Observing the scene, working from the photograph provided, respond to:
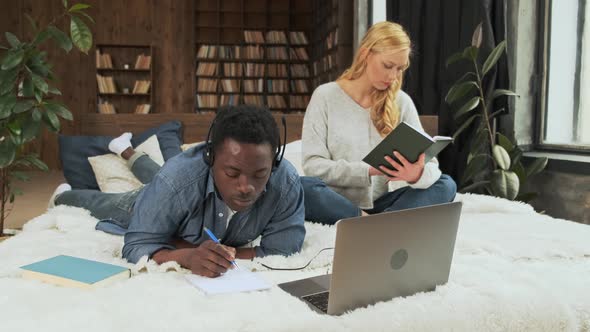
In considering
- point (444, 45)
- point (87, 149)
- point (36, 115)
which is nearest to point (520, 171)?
point (444, 45)

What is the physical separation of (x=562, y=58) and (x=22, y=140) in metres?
2.93

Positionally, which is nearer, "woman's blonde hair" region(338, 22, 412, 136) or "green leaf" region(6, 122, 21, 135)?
"woman's blonde hair" region(338, 22, 412, 136)

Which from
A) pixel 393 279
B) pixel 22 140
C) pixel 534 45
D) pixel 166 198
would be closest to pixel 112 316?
pixel 166 198

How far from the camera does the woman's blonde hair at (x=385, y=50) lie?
209 centimetres

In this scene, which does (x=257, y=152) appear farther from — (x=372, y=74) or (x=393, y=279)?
(x=372, y=74)

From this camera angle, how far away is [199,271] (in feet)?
4.08

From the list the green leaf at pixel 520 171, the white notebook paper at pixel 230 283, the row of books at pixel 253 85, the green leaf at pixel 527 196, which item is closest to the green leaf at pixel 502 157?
the green leaf at pixel 520 171

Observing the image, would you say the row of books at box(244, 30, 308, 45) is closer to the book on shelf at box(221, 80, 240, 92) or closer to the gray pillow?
the book on shelf at box(221, 80, 240, 92)

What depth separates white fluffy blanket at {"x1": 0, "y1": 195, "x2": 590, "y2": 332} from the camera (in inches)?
38.7

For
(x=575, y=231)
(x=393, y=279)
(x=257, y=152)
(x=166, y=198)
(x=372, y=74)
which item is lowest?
(x=575, y=231)

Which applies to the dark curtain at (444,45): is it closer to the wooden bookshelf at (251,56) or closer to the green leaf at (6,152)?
the green leaf at (6,152)

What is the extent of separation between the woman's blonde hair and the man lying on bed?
710 millimetres

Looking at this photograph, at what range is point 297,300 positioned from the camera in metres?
1.11

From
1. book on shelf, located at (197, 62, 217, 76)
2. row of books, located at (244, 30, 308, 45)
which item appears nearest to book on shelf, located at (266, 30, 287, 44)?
row of books, located at (244, 30, 308, 45)
